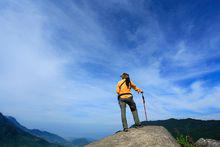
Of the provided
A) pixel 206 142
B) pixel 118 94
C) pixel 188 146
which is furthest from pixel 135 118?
pixel 206 142

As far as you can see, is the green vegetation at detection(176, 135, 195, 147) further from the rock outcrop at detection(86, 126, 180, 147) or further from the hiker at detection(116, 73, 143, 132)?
the hiker at detection(116, 73, 143, 132)

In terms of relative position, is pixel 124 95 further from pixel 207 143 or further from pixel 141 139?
pixel 207 143

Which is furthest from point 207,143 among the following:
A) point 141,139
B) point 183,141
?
point 141,139

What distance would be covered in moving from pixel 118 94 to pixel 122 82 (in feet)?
3.16

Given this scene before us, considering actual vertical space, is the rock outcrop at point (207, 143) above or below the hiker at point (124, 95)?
below

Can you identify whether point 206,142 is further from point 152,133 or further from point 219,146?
point 152,133

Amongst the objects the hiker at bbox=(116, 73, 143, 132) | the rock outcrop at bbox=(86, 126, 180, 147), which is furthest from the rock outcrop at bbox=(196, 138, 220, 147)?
the hiker at bbox=(116, 73, 143, 132)

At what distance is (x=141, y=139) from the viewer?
1557 centimetres

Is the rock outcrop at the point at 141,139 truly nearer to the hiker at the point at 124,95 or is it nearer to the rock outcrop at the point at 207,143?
the hiker at the point at 124,95

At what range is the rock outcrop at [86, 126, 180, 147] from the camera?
15.3 m

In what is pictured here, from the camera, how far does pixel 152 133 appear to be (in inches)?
633

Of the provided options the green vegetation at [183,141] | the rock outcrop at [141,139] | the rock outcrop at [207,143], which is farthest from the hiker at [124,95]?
the rock outcrop at [207,143]

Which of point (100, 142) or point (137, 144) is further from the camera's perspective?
point (100, 142)

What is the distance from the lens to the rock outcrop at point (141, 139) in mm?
15291
